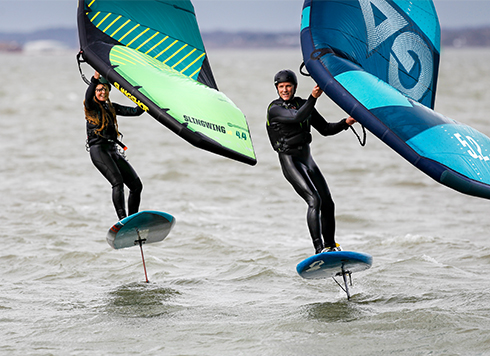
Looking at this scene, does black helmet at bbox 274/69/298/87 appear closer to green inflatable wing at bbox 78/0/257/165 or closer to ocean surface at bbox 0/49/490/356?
green inflatable wing at bbox 78/0/257/165

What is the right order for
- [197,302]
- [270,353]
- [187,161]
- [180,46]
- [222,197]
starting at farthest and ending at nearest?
[187,161] < [222,197] < [180,46] < [197,302] < [270,353]

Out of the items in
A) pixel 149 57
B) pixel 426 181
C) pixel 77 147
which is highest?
pixel 149 57

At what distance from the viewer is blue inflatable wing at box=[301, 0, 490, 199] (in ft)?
17.3

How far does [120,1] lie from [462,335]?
4996mm

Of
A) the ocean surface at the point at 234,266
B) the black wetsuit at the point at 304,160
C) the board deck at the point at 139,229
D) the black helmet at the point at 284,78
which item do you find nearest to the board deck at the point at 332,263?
the black wetsuit at the point at 304,160

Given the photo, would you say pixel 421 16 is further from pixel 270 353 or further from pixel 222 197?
pixel 222 197

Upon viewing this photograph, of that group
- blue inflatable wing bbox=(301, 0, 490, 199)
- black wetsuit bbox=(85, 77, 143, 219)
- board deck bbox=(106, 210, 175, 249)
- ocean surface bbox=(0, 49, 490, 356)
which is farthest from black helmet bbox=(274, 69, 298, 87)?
ocean surface bbox=(0, 49, 490, 356)

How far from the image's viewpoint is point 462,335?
554 centimetres

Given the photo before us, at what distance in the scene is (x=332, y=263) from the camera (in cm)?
591

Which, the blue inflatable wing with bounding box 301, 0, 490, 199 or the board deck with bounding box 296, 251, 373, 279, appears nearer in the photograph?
the blue inflatable wing with bounding box 301, 0, 490, 199

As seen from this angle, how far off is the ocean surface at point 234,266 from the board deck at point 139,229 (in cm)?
53

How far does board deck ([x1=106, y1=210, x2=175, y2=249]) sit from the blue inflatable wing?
245cm

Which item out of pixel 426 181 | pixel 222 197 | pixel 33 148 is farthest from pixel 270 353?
pixel 33 148

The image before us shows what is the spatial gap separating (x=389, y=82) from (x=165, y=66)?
8.00 feet
